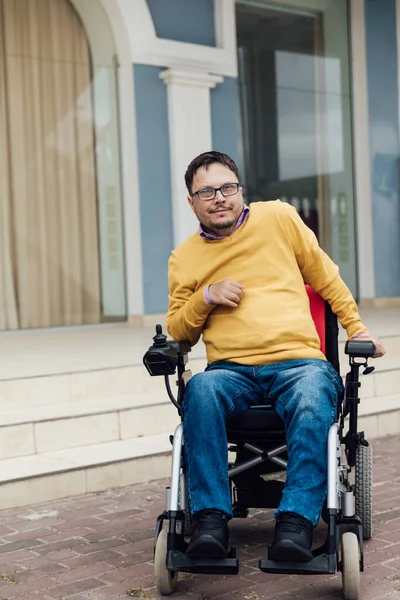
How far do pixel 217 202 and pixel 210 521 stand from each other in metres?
1.11

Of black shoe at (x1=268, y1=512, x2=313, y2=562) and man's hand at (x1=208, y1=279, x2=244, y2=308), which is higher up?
man's hand at (x1=208, y1=279, x2=244, y2=308)

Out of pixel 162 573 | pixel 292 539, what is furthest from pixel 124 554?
pixel 292 539

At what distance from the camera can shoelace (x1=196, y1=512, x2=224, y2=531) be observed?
109 inches

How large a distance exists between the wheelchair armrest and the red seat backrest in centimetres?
32

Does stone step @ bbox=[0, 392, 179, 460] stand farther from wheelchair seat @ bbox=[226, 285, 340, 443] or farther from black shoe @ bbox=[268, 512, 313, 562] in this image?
black shoe @ bbox=[268, 512, 313, 562]

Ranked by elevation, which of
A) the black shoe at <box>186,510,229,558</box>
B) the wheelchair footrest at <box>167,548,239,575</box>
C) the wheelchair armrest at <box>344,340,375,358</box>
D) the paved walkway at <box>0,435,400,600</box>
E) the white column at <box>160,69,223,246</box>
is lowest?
the paved walkway at <box>0,435,400,600</box>

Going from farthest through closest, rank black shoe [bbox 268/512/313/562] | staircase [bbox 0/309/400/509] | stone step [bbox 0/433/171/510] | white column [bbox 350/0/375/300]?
white column [bbox 350/0/375/300] < staircase [bbox 0/309/400/509] < stone step [bbox 0/433/171/510] < black shoe [bbox 268/512/313/562]

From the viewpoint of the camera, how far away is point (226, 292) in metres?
3.08

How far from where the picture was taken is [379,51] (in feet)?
31.9

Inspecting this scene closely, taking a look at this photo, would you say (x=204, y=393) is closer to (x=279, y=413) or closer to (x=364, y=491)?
(x=279, y=413)

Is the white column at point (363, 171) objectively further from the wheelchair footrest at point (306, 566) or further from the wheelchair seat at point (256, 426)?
the wheelchair footrest at point (306, 566)

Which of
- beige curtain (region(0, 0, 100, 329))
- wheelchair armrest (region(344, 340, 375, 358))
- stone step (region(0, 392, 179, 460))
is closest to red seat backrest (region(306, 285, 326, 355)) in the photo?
wheelchair armrest (region(344, 340, 375, 358))

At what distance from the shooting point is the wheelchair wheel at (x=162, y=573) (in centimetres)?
283

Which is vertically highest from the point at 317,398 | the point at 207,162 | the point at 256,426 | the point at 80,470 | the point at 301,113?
the point at 301,113
